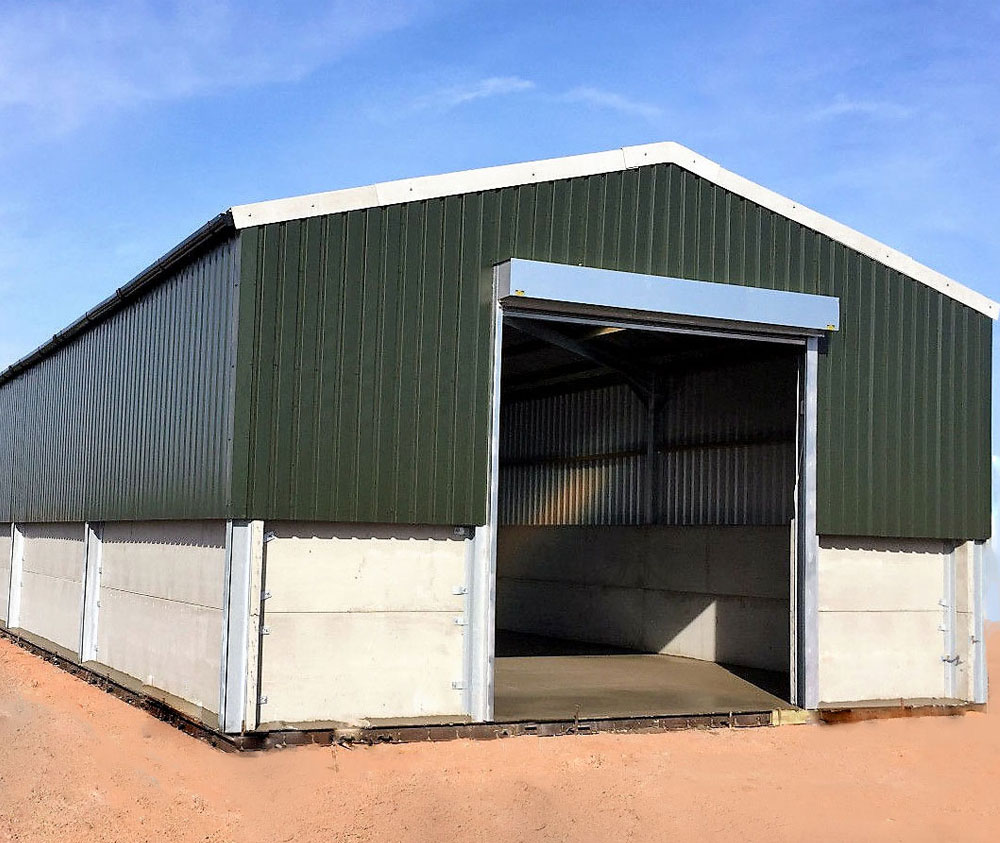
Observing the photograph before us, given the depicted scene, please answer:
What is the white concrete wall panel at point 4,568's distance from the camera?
26.1 metres

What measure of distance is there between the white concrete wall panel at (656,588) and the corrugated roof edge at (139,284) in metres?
8.78

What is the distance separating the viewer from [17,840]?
974 centimetres

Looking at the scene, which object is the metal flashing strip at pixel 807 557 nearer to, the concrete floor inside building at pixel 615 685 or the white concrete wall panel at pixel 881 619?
the white concrete wall panel at pixel 881 619

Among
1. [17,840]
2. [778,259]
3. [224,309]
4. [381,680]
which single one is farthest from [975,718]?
[17,840]

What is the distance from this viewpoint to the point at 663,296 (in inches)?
575

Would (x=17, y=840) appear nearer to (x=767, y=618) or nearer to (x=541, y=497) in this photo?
(x=767, y=618)

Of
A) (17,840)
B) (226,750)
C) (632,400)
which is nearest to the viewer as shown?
(17,840)

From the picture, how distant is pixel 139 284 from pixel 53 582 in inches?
304

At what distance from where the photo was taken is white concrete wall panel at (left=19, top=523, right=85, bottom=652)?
67.4ft

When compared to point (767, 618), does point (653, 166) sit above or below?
above

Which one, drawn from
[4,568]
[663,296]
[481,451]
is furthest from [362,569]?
[4,568]

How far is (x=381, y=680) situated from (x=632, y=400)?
10985mm

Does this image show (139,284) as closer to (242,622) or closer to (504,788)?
(242,622)

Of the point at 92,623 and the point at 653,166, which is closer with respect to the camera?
the point at 653,166
